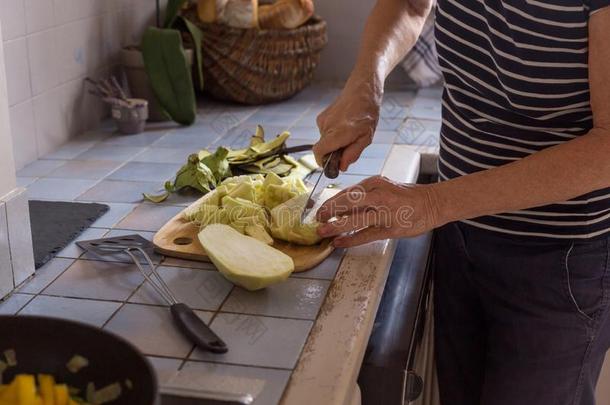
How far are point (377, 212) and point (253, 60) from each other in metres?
1.00

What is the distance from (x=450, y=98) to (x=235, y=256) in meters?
0.38

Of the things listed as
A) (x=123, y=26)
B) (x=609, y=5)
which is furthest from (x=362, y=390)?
(x=123, y=26)

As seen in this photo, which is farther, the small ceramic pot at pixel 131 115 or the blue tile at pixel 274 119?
the blue tile at pixel 274 119

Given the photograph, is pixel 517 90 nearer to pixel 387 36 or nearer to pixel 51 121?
pixel 387 36

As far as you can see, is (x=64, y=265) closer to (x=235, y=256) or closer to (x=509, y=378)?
(x=235, y=256)

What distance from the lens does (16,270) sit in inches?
40.0

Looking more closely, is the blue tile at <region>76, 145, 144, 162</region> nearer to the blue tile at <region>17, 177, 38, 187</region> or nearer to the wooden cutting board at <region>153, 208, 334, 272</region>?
the blue tile at <region>17, 177, 38, 187</region>

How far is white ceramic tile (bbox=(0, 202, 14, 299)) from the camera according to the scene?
3.24ft

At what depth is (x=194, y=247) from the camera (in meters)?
1.11

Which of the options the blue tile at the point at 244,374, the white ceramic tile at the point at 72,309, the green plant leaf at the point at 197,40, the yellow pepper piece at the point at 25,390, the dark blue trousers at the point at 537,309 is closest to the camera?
the yellow pepper piece at the point at 25,390

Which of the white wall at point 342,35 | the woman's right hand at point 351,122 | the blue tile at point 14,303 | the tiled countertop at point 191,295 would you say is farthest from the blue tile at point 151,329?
the white wall at point 342,35

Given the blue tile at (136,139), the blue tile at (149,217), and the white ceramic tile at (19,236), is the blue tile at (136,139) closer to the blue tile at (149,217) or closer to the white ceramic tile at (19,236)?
the blue tile at (149,217)

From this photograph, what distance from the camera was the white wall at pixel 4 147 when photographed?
3.21 feet

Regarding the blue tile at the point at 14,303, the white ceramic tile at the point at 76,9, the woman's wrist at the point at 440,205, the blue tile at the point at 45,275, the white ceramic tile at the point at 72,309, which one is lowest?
the blue tile at the point at 45,275
